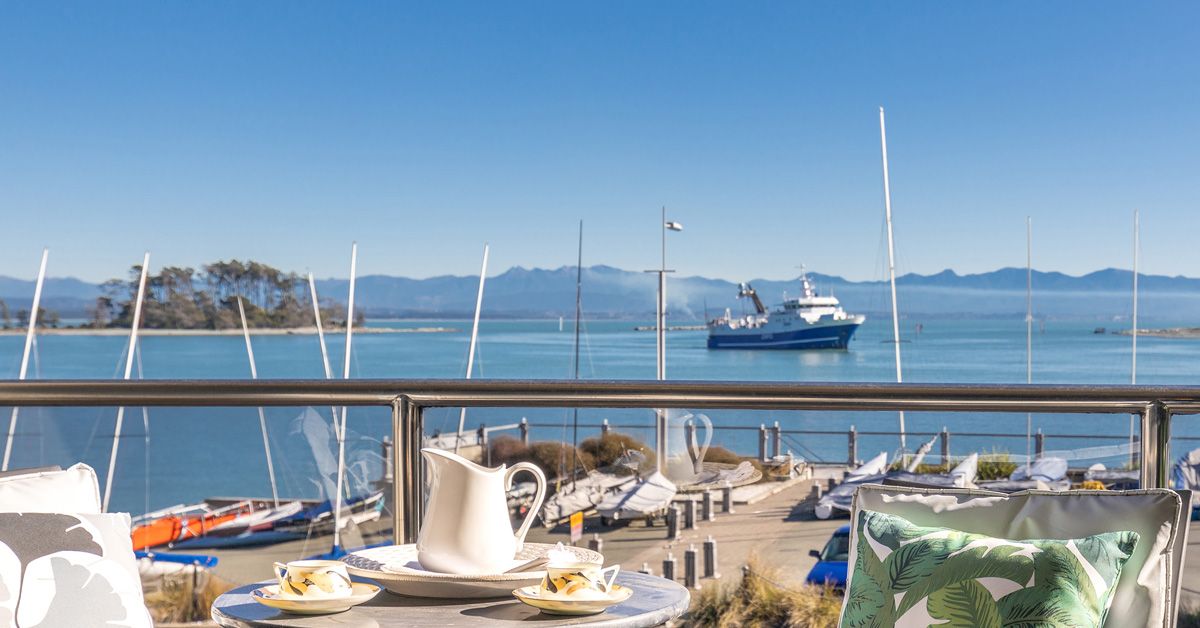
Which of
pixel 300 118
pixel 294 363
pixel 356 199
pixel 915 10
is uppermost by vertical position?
pixel 915 10

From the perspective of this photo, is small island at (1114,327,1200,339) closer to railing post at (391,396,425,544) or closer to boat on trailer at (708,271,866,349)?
boat on trailer at (708,271,866,349)

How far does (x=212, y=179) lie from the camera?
42.2 meters

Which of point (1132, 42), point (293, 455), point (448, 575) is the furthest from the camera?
point (1132, 42)

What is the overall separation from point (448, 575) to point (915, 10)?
39.5 metres

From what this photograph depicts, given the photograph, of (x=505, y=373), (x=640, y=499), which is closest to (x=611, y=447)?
(x=640, y=499)

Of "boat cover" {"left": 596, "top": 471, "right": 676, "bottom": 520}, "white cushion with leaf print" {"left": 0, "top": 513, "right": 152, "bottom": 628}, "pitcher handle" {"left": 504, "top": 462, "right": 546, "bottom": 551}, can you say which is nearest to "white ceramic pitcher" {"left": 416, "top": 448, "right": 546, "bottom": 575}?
"pitcher handle" {"left": 504, "top": 462, "right": 546, "bottom": 551}

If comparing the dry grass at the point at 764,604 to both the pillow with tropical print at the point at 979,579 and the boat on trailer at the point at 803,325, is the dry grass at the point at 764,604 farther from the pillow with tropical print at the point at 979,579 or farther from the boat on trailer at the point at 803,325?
the boat on trailer at the point at 803,325

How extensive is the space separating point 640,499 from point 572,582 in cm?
137

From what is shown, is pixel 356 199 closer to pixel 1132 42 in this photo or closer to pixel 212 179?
pixel 212 179

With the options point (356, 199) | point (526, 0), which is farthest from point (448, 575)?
point (356, 199)

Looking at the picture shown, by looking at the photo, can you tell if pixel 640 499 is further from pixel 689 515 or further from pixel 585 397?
pixel 585 397

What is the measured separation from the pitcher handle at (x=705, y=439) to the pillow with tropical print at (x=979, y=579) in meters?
0.99

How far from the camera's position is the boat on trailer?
116 ft

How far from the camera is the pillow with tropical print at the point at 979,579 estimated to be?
166cm
